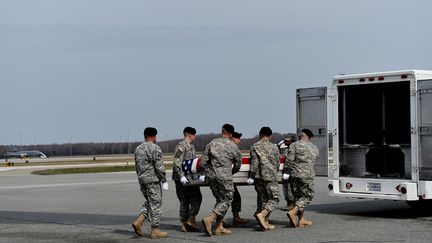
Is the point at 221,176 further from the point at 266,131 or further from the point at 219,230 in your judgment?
the point at 266,131

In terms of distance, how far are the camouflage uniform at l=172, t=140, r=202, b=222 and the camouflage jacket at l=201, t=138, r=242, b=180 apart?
405 mm

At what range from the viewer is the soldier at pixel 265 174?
1375 centimetres

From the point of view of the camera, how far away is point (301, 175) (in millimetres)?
14312

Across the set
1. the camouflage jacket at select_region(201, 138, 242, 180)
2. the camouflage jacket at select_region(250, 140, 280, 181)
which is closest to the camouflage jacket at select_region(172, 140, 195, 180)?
the camouflage jacket at select_region(201, 138, 242, 180)

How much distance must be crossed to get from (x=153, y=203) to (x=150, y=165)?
62cm

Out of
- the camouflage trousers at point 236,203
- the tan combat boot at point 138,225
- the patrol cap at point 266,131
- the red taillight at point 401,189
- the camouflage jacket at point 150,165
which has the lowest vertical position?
the tan combat boot at point 138,225

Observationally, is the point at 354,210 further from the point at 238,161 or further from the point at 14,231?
the point at 14,231

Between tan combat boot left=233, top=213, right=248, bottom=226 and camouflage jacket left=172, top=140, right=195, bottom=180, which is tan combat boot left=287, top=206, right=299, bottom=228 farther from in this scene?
camouflage jacket left=172, top=140, right=195, bottom=180

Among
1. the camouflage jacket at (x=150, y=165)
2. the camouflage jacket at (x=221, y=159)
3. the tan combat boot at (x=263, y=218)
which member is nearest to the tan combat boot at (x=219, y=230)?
the tan combat boot at (x=263, y=218)

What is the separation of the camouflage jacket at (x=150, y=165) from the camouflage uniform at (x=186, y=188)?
20.7 inches

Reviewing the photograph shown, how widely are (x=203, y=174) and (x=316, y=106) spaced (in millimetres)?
3636

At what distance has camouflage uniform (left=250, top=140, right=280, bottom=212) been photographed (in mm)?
13773

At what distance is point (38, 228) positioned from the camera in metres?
14.9

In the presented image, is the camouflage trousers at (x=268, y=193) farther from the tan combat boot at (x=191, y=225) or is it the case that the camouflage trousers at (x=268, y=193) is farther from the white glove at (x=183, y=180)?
the white glove at (x=183, y=180)
